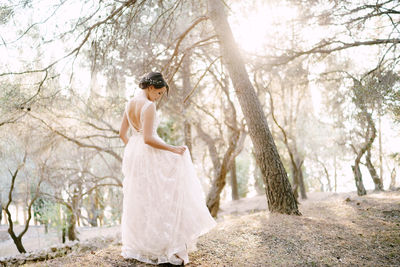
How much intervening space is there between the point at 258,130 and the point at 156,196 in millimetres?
2588

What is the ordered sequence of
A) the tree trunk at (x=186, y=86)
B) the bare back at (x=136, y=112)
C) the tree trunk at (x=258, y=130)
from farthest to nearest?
the tree trunk at (x=186, y=86)
the tree trunk at (x=258, y=130)
the bare back at (x=136, y=112)

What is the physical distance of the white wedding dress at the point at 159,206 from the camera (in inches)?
115

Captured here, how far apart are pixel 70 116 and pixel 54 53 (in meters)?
3.38

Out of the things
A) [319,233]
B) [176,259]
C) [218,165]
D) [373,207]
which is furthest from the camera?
[218,165]

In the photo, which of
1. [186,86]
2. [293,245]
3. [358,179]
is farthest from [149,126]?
[358,179]

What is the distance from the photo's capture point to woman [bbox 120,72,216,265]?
292 cm

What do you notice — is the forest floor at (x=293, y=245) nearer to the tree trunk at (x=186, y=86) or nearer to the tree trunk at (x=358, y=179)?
the tree trunk at (x=358, y=179)

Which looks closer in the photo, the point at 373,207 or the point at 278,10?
the point at 373,207

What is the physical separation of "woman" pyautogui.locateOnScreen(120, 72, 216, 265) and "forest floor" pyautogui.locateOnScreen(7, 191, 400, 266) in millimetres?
278

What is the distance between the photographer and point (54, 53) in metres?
5.45

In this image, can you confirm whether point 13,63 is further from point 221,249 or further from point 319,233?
point 319,233

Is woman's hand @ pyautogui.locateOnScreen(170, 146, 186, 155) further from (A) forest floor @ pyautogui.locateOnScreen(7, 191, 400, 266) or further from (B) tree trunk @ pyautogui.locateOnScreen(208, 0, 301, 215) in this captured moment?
(B) tree trunk @ pyautogui.locateOnScreen(208, 0, 301, 215)

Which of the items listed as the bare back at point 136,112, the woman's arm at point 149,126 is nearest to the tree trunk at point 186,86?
the bare back at point 136,112

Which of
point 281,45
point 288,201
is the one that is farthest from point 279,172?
point 281,45
